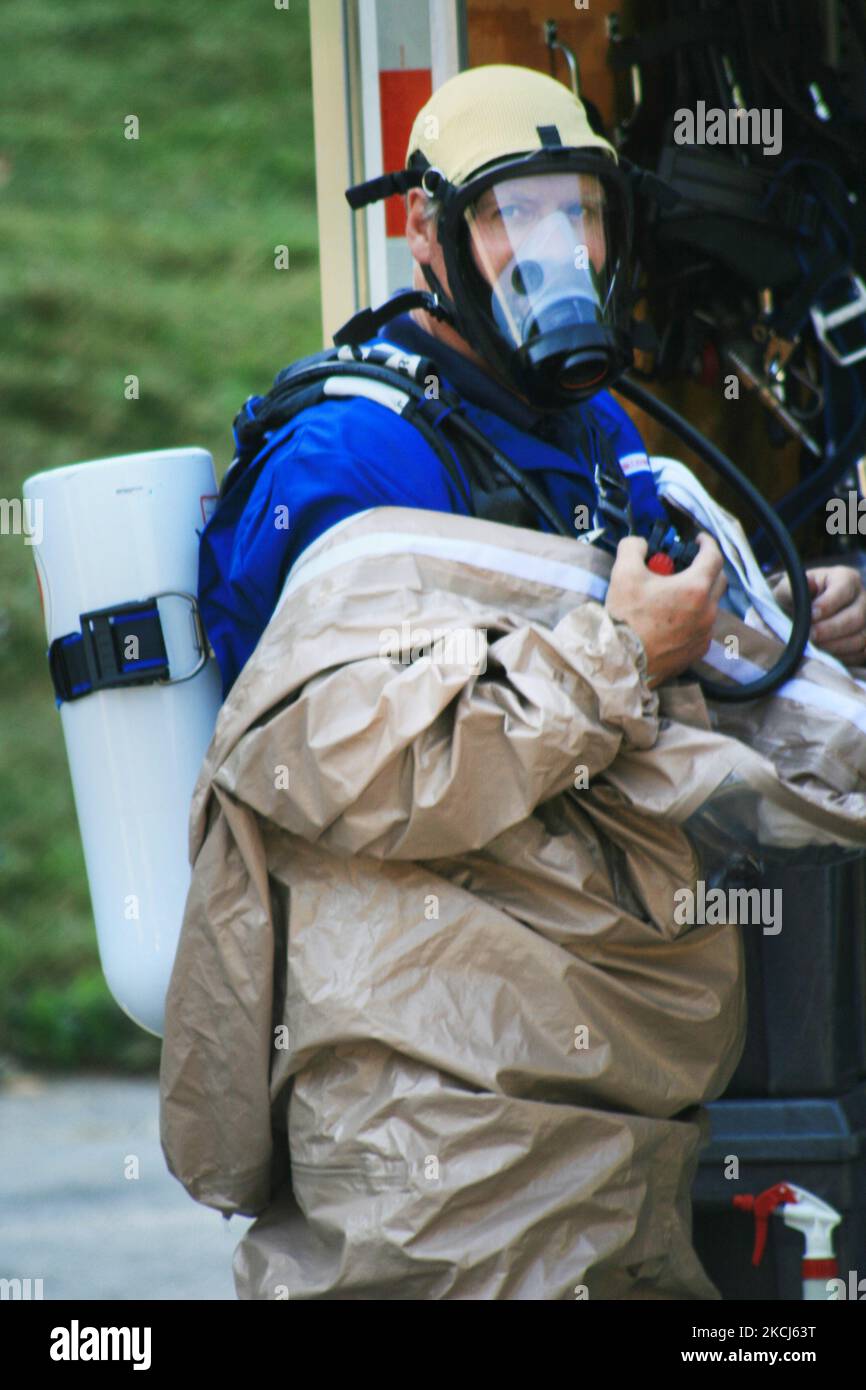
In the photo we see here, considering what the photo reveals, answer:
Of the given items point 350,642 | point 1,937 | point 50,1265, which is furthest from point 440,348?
point 1,937

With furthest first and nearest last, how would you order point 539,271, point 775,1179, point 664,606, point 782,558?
point 775,1179 → point 782,558 → point 539,271 → point 664,606

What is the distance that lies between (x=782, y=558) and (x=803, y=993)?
2.24 feet

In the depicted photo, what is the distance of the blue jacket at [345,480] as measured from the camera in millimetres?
2107

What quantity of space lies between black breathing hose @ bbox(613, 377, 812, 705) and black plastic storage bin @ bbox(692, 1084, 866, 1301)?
749 millimetres

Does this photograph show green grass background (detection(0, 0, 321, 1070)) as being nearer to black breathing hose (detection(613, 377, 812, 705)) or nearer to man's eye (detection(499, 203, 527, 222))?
black breathing hose (detection(613, 377, 812, 705))

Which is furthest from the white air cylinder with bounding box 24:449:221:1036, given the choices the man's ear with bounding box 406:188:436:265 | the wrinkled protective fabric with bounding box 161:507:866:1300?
the man's ear with bounding box 406:188:436:265

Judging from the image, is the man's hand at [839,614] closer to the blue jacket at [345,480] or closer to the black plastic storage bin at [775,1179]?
the blue jacket at [345,480]

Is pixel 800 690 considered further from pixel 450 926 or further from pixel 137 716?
pixel 137 716

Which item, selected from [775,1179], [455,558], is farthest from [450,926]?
[775,1179]

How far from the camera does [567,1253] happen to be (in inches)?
77.7

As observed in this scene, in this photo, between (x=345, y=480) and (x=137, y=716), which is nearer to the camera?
(x=345, y=480)

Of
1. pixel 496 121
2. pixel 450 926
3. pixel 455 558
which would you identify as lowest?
pixel 450 926

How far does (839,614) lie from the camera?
93.7 inches
